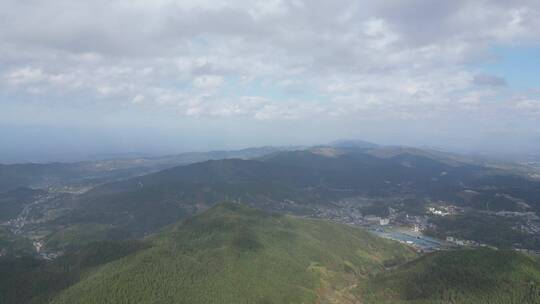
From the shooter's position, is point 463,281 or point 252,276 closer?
point 463,281

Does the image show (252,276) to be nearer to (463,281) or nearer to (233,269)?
(233,269)

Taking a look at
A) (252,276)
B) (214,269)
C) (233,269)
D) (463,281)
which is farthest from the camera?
(233,269)

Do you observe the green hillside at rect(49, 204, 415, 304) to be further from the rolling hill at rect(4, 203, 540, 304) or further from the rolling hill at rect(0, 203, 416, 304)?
the rolling hill at rect(4, 203, 540, 304)

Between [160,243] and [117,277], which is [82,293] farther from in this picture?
[160,243]

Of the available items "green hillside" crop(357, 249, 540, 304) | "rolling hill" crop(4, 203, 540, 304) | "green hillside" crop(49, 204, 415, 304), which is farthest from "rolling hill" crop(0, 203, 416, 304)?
"green hillside" crop(357, 249, 540, 304)

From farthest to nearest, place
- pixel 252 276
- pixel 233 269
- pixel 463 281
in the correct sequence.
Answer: pixel 233 269 < pixel 252 276 < pixel 463 281

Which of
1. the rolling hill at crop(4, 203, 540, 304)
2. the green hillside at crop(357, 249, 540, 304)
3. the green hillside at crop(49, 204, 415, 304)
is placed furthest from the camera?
the green hillside at crop(357, 249, 540, 304)

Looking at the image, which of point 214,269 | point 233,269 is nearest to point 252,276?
point 233,269
